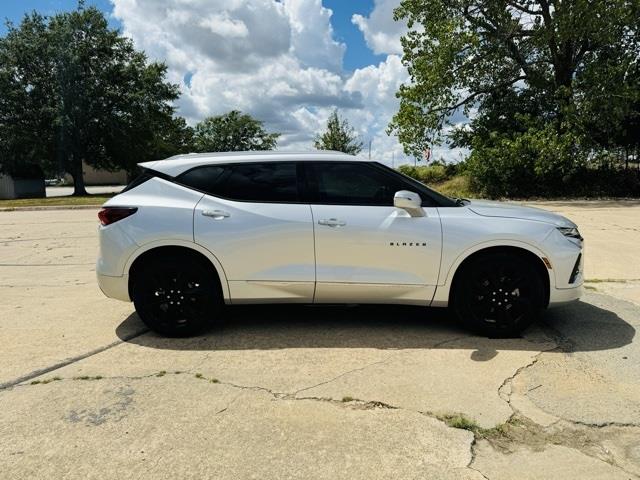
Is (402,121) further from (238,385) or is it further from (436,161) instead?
(238,385)

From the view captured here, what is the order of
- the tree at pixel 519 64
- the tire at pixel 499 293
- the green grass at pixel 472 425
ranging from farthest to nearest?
1. the tree at pixel 519 64
2. the tire at pixel 499 293
3. the green grass at pixel 472 425

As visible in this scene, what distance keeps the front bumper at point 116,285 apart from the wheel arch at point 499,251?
2.81 m

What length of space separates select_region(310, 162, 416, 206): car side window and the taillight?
65.6 inches

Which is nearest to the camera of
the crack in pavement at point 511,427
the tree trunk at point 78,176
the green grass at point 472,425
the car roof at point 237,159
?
the crack in pavement at point 511,427

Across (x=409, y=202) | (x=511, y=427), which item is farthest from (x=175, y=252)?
(x=511, y=427)

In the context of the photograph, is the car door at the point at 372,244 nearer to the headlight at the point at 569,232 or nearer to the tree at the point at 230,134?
the headlight at the point at 569,232

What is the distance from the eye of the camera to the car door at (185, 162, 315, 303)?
440cm

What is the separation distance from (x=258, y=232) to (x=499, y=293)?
2208 mm

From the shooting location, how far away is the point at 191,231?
4398 millimetres

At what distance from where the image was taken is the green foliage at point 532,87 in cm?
1827

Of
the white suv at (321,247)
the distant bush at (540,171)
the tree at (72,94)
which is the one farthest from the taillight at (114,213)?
the tree at (72,94)

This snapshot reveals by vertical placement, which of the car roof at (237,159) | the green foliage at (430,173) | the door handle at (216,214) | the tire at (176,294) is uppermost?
the green foliage at (430,173)

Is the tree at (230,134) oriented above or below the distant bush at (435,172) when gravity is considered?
above

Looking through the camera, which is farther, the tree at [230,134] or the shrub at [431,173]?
the tree at [230,134]
